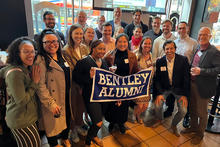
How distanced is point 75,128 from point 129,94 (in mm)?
957

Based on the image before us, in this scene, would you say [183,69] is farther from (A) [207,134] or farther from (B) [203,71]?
(A) [207,134]

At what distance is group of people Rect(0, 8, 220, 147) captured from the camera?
1.52m

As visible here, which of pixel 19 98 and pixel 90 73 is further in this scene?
pixel 90 73

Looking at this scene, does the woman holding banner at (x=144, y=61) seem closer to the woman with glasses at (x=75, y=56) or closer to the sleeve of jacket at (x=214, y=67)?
the sleeve of jacket at (x=214, y=67)

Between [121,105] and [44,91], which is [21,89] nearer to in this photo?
[44,91]

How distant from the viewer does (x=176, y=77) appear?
239 centimetres

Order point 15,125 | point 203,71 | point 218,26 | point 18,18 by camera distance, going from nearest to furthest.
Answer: point 15,125 < point 203,71 < point 18,18 < point 218,26

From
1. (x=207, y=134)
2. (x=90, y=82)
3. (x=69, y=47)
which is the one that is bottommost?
(x=207, y=134)

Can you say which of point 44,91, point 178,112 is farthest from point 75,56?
point 178,112

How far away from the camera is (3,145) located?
6.62 ft

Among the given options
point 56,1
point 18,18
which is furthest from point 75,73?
point 56,1

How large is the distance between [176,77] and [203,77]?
35 centimetres

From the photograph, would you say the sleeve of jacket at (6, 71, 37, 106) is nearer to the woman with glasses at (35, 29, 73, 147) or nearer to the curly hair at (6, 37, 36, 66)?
the curly hair at (6, 37, 36, 66)

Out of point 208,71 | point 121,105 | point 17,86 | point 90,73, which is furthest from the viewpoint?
point 121,105
